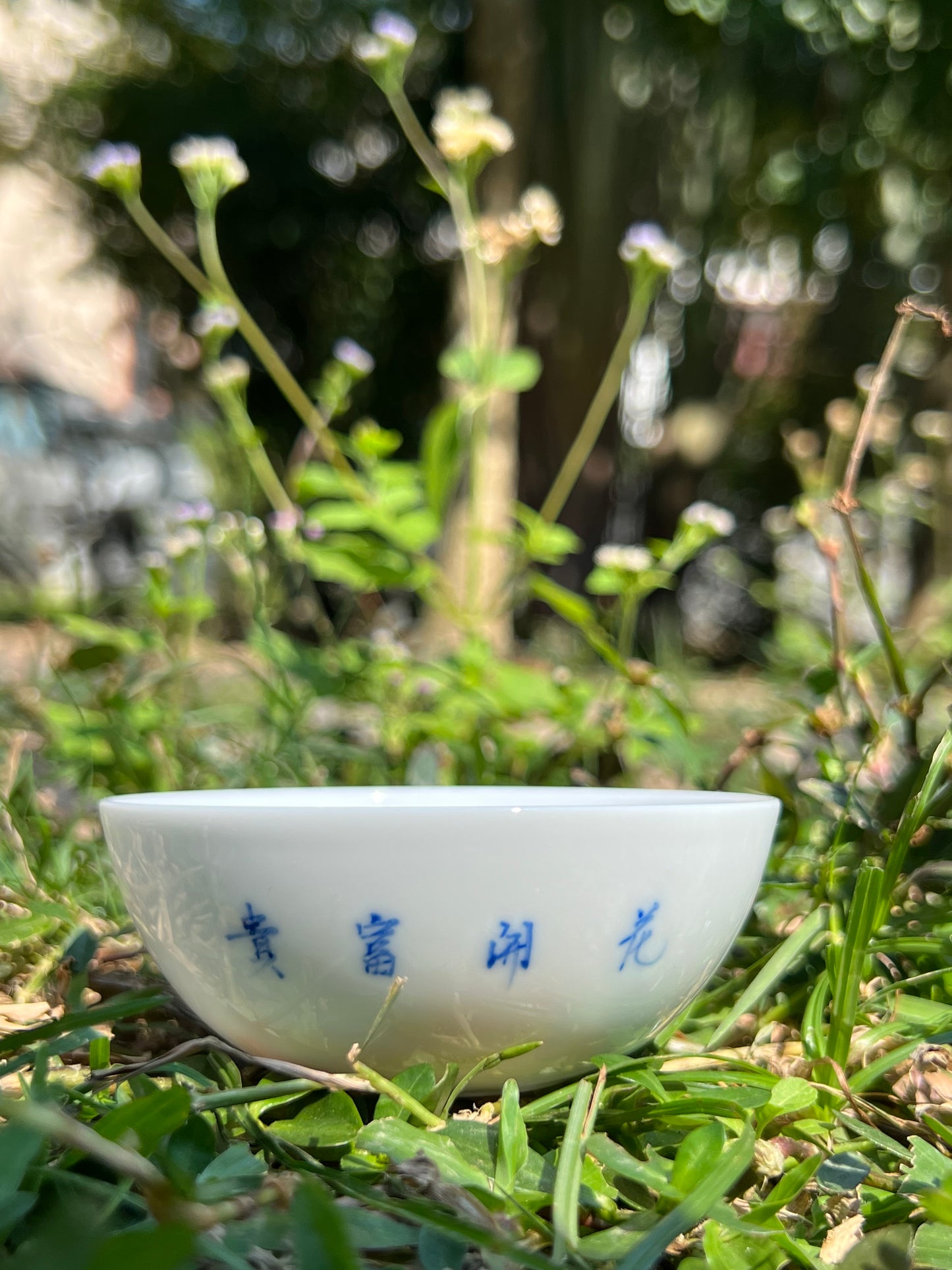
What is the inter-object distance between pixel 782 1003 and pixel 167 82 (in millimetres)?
4811

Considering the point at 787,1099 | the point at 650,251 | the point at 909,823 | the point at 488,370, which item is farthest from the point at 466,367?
the point at 787,1099

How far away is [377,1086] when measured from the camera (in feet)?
1.51

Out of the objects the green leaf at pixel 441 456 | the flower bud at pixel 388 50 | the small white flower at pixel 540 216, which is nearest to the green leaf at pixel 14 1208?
the green leaf at pixel 441 456

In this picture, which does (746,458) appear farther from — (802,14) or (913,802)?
(913,802)

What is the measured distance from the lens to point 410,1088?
0.47 metres

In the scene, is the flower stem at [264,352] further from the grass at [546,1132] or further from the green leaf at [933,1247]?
the green leaf at [933,1247]

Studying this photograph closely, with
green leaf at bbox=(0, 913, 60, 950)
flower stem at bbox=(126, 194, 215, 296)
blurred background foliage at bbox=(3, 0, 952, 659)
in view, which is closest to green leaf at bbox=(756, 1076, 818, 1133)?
green leaf at bbox=(0, 913, 60, 950)

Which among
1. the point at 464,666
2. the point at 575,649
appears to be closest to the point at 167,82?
the point at 575,649

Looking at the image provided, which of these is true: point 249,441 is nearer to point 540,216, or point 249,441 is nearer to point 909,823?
point 540,216

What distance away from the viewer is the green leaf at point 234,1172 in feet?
1.30

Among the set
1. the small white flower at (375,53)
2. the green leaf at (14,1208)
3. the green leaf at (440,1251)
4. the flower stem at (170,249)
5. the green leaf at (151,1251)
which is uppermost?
the small white flower at (375,53)

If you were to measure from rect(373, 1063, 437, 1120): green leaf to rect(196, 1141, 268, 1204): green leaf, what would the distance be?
6cm

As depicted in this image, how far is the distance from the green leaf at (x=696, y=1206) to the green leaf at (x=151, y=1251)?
15 cm

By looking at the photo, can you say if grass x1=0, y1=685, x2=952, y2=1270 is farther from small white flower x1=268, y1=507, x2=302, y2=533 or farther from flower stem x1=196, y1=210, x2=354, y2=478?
flower stem x1=196, y1=210, x2=354, y2=478
